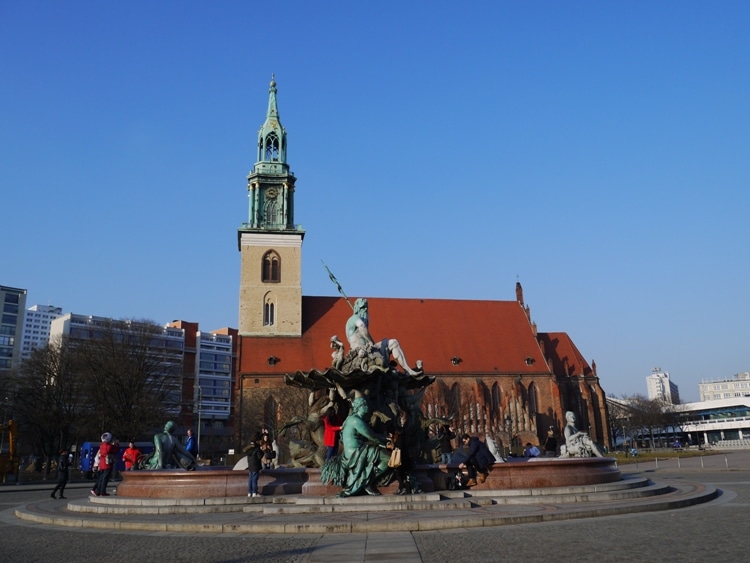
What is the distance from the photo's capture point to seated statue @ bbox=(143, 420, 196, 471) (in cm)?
1761

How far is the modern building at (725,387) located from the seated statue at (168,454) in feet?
665

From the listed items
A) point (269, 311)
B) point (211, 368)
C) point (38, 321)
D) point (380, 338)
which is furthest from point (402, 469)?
point (38, 321)

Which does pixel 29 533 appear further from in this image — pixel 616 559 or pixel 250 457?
pixel 616 559

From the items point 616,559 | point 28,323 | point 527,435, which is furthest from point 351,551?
point 28,323

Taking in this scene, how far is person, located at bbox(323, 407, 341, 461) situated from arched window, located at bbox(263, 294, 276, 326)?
42.3 metres

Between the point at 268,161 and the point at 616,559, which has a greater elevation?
the point at 268,161

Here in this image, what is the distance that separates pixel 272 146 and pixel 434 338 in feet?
79.9

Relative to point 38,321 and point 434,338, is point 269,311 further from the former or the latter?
point 38,321

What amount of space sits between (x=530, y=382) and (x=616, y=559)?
182 feet

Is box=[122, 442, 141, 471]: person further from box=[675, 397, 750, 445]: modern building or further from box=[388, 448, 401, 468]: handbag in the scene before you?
box=[675, 397, 750, 445]: modern building

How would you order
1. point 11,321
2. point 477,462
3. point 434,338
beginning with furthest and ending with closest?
point 11,321 < point 434,338 < point 477,462

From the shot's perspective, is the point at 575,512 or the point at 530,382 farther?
the point at 530,382

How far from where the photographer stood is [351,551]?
8508mm

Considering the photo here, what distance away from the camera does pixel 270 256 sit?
59781mm
